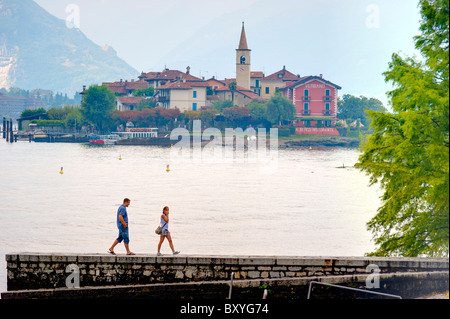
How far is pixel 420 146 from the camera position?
1706cm

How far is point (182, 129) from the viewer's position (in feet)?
433

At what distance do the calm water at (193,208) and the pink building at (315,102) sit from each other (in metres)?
58.0

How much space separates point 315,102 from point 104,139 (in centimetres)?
4161

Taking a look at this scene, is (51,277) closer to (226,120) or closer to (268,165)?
(268,165)

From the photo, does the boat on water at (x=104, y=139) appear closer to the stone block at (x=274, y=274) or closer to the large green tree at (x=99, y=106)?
the large green tree at (x=99, y=106)

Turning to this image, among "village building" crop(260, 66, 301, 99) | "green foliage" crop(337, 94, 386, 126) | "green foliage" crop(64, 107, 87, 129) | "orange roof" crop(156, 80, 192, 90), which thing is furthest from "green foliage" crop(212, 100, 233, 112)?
"green foliage" crop(64, 107, 87, 129)

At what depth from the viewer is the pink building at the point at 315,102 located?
131 meters

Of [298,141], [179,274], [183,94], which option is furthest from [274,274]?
[183,94]

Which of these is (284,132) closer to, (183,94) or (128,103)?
(183,94)

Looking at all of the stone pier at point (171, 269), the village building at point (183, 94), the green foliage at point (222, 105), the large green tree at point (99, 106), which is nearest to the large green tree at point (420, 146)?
the stone pier at point (171, 269)

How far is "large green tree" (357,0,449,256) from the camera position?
16.3m

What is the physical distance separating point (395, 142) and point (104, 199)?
29.1 metres
